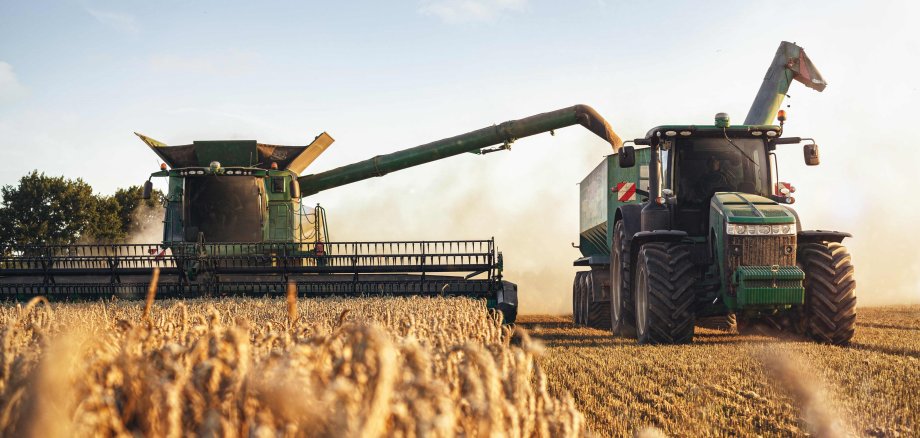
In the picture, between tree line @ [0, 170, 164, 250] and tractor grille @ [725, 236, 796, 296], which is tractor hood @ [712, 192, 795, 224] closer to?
tractor grille @ [725, 236, 796, 296]

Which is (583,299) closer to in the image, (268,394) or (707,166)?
(707,166)

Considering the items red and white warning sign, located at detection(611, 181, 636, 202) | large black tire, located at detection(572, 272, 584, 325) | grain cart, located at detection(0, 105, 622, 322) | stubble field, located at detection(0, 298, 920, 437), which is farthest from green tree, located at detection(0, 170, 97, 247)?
stubble field, located at detection(0, 298, 920, 437)

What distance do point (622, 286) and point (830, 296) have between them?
2.64m

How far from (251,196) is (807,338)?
9.70m

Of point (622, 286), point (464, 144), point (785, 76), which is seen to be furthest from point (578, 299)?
point (785, 76)

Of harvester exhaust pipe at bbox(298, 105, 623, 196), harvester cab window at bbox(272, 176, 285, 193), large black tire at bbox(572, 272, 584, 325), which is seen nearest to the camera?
harvester cab window at bbox(272, 176, 285, 193)

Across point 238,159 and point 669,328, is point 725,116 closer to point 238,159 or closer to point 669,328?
point 669,328

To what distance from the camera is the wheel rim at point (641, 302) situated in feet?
33.3

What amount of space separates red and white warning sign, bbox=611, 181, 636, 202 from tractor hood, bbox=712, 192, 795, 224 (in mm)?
3291

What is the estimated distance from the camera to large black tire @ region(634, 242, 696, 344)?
9742mm

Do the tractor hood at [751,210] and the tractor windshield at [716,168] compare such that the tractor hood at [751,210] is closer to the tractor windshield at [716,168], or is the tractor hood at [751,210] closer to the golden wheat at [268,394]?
the tractor windshield at [716,168]

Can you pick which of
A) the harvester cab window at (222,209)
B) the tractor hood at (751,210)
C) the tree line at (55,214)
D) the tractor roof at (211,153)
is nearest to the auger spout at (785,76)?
the tractor hood at (751,210)

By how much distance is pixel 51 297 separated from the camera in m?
15.2

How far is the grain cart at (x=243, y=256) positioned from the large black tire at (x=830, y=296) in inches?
202
